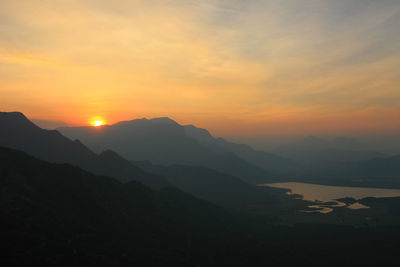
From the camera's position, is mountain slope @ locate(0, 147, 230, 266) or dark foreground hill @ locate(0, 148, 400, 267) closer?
mountain slope @ locate(0, 147, 230, 266)

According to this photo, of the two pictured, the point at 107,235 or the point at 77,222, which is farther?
the point at 107,235

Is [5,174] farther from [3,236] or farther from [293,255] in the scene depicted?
[293,255]

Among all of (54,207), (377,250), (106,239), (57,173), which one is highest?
(57,173)

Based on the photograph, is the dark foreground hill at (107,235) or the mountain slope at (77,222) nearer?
the mountain slope at (77,222)

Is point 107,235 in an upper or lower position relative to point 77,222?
lower

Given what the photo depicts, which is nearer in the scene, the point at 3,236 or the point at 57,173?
the point at 3,236

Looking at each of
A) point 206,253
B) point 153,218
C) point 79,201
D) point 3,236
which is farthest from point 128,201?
point 3,236


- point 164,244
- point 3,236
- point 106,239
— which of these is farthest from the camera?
point 164,244

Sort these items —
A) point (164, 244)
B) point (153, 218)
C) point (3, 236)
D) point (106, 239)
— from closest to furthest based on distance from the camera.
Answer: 1. point (3, 236)
2. point (106, 239)
3. point (164, 244)
4. point (153, 218)
